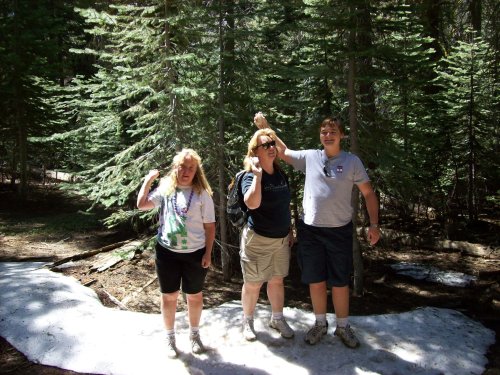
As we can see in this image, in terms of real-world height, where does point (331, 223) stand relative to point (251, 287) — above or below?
above

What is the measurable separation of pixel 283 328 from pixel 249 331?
39cm

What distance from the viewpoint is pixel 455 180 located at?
1289 centimetres

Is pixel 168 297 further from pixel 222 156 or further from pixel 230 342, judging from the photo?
pixel 222 156

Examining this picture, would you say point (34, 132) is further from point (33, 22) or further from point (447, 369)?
point (447, 369)

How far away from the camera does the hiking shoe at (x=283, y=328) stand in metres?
4.69

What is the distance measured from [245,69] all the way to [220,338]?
5.16 m

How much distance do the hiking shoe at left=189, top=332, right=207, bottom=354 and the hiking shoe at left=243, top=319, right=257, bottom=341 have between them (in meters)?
0.49

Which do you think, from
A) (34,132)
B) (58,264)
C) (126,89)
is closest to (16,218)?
(34,132)

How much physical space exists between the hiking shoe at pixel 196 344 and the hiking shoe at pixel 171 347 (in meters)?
0.19

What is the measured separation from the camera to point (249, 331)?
15.4 ft

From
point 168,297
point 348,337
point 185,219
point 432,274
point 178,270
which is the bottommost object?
point 432,274

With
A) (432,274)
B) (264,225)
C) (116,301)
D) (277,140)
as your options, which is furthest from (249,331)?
(432,274)

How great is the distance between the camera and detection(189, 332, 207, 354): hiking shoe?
175 inches

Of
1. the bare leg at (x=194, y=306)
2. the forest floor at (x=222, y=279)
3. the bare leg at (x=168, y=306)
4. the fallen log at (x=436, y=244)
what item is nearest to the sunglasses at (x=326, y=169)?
the bare leg at (x=194, y=306)
